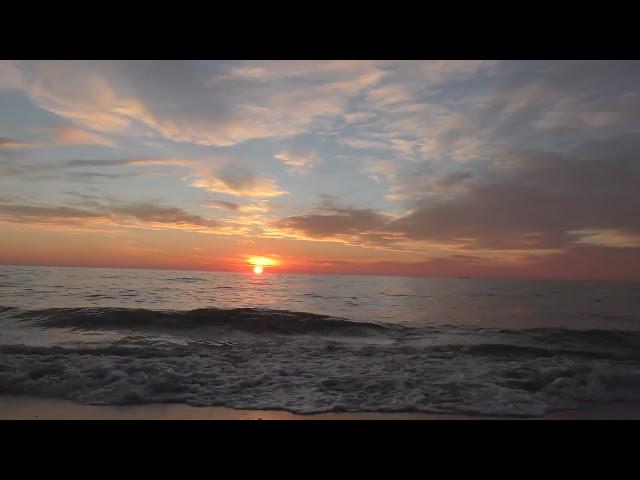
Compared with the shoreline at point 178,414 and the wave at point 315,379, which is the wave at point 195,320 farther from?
the shoreline at point 178,414

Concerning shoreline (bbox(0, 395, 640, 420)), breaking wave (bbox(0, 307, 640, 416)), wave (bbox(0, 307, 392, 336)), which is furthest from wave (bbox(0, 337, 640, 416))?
wave (bbox(0, 307, 392, 336))

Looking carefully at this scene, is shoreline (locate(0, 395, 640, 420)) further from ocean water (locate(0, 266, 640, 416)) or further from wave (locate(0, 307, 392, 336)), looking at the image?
wave (locate(0, 307, 392, 336))

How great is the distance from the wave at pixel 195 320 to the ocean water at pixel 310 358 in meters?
0.07

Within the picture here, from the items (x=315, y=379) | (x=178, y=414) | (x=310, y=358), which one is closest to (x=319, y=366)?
(x=310, y=358)

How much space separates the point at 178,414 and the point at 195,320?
11.1 m

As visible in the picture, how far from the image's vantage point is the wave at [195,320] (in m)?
15.9

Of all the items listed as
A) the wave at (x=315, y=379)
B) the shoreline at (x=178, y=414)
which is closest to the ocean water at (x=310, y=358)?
the wave at (x=315, y=379)

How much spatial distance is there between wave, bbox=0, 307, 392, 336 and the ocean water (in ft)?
0.23

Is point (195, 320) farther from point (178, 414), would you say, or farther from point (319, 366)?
point (178, 414)

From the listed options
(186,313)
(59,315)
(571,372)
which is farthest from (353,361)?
(59,315)

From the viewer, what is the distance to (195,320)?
16953 mm

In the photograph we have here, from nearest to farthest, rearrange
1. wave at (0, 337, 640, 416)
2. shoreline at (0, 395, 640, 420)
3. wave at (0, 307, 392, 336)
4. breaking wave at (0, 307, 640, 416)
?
shoreline at (0, 395, 640, 420), wave at (0, 337, 640, 416), breaking wave at (0, 307, 640, 416), wave at (0, 307, 392, 336)

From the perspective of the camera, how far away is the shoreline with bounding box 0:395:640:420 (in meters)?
6.14

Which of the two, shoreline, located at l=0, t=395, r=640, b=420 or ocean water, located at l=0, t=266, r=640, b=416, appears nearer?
shoreline, located at l=0, t=395, r=640, b=420
